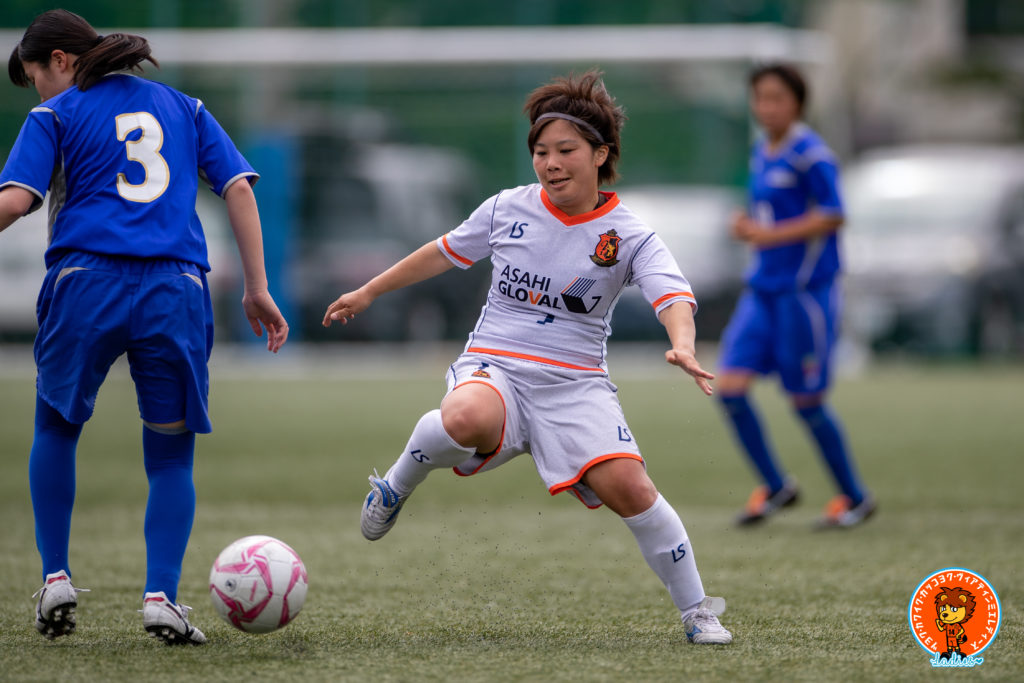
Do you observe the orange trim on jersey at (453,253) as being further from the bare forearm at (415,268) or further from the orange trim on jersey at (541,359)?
the orange trim on jersey at (541,359)

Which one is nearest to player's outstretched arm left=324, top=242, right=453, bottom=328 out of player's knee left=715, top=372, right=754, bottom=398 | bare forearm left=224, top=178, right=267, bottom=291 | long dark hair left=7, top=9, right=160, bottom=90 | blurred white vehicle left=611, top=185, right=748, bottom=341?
bare forearm left=224, top=178, right=267, bottom=291

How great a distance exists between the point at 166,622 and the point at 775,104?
4.01m

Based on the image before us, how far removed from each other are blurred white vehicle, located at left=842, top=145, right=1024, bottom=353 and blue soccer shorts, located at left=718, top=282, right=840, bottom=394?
12.1 m

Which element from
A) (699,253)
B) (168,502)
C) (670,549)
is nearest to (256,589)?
(168,502)

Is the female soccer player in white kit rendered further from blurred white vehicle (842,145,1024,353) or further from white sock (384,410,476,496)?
blurred white vehicle (842,145,1024,353)

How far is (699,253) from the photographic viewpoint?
19.2 m

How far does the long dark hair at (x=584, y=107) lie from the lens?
394cm

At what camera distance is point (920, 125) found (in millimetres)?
32906

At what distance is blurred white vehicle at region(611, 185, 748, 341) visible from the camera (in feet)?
61.8

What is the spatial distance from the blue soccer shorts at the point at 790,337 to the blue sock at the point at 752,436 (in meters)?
0.17

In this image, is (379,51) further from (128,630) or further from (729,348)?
(128,630)

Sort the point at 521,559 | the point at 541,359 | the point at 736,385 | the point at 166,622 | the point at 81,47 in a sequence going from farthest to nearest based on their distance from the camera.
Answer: the point at 736,385
the point at 521,559
the point at 541,359
the point at 81,47
the point at 166,622

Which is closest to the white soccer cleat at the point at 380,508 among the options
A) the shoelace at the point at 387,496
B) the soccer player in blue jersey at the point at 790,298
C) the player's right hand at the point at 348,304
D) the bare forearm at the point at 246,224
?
the shoelace at the point at 387,496

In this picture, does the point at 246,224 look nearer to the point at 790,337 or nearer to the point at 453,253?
the point at 453,253
